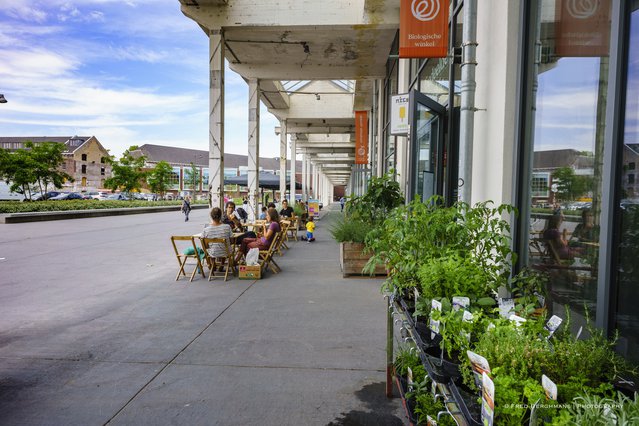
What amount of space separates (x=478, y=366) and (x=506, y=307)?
0.88m

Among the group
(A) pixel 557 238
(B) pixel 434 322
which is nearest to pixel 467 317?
(B) pixel 434 322

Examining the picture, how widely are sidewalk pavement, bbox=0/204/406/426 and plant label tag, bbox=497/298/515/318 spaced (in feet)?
3.57

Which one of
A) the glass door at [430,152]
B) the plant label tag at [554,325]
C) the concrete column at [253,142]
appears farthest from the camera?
the concrete column at [253,142]

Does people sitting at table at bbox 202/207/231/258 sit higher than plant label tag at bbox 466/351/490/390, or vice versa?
plant label tag at bbox 466/351/490/390

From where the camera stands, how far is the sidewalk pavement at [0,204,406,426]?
9.77ft

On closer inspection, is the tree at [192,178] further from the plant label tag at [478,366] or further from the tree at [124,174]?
the plant label tag at [478,366]

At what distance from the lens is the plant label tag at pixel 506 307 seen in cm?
225

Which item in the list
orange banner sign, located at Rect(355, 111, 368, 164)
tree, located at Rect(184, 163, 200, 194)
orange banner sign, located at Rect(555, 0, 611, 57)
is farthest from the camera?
tree, located at Rect(184, 163, 200, 194)

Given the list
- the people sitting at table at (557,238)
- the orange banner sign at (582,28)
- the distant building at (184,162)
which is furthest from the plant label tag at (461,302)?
the distant building at (184,162)

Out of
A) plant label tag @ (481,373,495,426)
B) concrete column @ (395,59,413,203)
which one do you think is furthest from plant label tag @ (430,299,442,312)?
concrete column @ (395,59,413,203)

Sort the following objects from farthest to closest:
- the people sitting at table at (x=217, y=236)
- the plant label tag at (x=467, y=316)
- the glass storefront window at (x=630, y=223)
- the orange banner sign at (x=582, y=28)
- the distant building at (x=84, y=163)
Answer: the distant building at (x=84, y=163)
the people sitting at table at (x=217, y=236)
the orange banner sign at (x=582, y=28)
the glass storefront window at (x=630, y=223)
the plant label tag at (x=467, y=316)

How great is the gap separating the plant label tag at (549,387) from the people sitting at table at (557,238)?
165 centimetres

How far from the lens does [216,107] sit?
36.3 feet

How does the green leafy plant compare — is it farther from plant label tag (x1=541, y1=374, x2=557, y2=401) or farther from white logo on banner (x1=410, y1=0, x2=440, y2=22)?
plant label tag (x1=541, y1=374, x2=557, y2=401)
